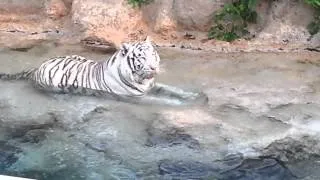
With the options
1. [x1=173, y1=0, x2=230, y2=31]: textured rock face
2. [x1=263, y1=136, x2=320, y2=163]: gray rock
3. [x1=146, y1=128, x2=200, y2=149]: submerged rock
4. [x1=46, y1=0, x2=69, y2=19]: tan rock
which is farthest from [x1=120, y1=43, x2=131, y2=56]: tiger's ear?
[x1=46, y1=0, x2=69, y2=19]: tan rock

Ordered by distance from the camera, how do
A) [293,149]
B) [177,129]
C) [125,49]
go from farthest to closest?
[125,49], [177,129], [293,149]

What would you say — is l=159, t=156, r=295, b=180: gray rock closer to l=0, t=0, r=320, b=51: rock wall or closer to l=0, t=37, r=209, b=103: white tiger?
l=0, t=37, r=209, b=103: white tiger

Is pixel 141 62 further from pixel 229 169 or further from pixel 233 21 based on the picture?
pixel 233 21

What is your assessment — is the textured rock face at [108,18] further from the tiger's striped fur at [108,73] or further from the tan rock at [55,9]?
the tiger's striped fur at [108,73]

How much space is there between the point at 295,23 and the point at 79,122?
2.55 m

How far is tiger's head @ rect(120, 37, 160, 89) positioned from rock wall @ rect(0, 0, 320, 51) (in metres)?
1.28

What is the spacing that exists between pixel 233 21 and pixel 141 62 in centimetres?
175

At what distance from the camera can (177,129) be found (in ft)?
15.9

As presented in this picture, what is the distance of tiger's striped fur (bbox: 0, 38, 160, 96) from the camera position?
5.35 metres

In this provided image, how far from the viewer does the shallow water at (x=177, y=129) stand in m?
4.39

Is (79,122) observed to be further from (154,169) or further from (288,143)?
(288,143)

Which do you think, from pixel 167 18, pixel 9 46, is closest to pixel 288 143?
pixel 167 18

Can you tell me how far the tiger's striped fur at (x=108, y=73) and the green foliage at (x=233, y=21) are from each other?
1.44 metres

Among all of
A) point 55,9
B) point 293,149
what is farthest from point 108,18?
point 293,149
